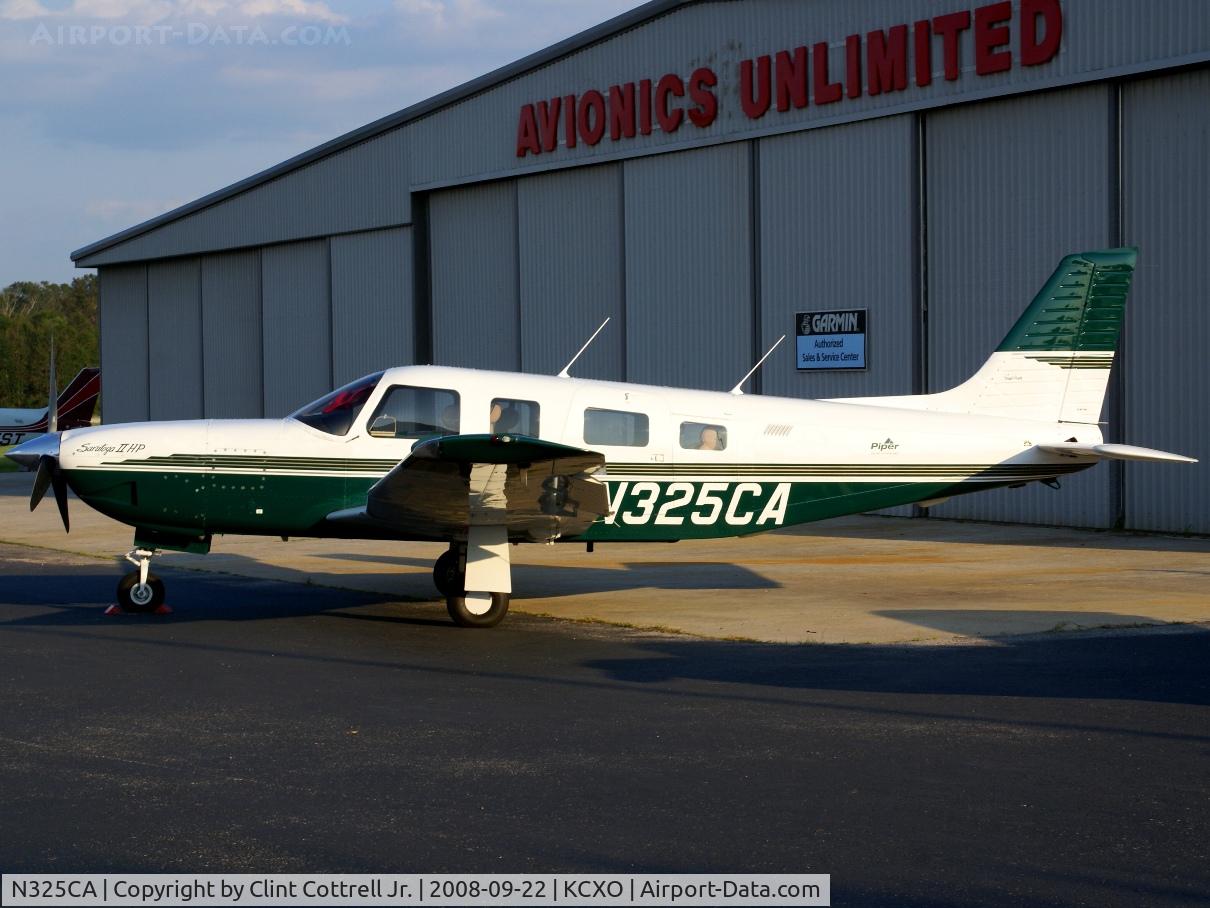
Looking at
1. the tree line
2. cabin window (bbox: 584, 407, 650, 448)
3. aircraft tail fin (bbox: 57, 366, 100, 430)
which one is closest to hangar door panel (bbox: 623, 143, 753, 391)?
cabin window (bbox: 584, 407, 650, 448)

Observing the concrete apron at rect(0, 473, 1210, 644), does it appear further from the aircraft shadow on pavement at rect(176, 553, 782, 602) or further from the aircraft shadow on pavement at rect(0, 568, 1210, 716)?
the aircraft shadow on pavement at rect(0, 568, 1210, 716)

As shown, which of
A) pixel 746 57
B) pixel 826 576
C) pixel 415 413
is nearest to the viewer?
pixel 415 413

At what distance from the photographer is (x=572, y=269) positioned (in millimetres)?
26719

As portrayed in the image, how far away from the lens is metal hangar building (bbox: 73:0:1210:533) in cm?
1889

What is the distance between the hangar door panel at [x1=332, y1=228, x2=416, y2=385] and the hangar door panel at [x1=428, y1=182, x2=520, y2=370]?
2.00ft

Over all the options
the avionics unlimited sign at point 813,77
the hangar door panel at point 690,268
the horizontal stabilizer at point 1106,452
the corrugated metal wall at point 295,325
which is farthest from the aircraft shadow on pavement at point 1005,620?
the corrugated metal wall at point 295,325

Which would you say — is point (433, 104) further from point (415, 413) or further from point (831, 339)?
point (415, 413)

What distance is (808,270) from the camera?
2295 cm

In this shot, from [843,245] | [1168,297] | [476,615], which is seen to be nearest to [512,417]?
[476,615]

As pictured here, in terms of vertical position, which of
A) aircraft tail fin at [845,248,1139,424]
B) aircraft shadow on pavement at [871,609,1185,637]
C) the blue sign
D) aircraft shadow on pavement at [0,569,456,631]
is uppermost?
the blue sign

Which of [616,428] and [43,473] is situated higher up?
[616,428]

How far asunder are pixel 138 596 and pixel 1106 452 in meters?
8.58

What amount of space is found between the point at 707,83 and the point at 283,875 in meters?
20.4

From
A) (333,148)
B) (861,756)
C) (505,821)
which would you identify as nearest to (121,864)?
(505,821)
